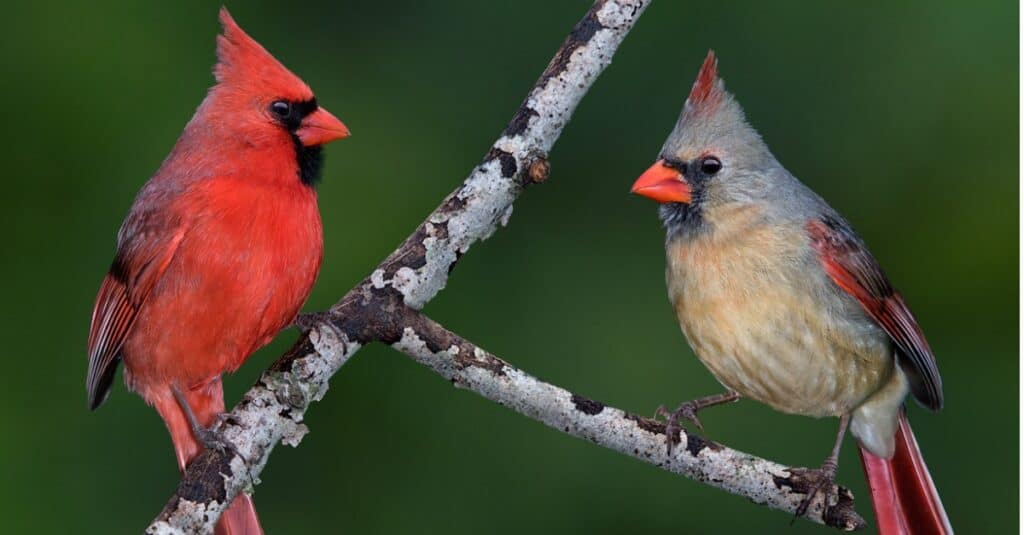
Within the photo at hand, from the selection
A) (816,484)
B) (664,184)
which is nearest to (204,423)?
(664,184)

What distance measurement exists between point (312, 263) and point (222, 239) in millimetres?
198

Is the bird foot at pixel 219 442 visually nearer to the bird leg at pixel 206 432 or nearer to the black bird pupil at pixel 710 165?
the bird leg at pixel 206 432

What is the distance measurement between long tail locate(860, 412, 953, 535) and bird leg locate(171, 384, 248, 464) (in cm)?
150

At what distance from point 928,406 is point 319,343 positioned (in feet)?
4.61

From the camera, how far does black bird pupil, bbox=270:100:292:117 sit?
320cm

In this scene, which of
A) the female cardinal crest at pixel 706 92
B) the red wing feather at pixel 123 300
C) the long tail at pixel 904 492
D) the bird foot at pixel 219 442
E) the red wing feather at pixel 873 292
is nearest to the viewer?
the bird foot at pixel 219 442

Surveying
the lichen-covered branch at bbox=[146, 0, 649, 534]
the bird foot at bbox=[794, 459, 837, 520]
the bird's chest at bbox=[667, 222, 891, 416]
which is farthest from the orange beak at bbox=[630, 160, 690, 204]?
the bird foot at bbox=[794, 459, 837, 520]

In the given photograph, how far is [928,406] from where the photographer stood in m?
3.36

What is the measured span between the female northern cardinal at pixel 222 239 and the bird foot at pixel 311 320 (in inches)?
1.0

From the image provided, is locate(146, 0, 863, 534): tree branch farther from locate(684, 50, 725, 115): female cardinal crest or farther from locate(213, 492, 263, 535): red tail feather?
locate(213, 492, 263, 535): red tail feather

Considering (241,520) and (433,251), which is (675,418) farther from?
(241,520)

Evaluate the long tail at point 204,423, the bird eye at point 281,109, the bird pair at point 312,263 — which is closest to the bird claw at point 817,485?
the bird pair at point 312,263

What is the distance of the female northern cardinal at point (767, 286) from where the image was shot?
3.10 m

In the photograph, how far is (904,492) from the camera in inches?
135
